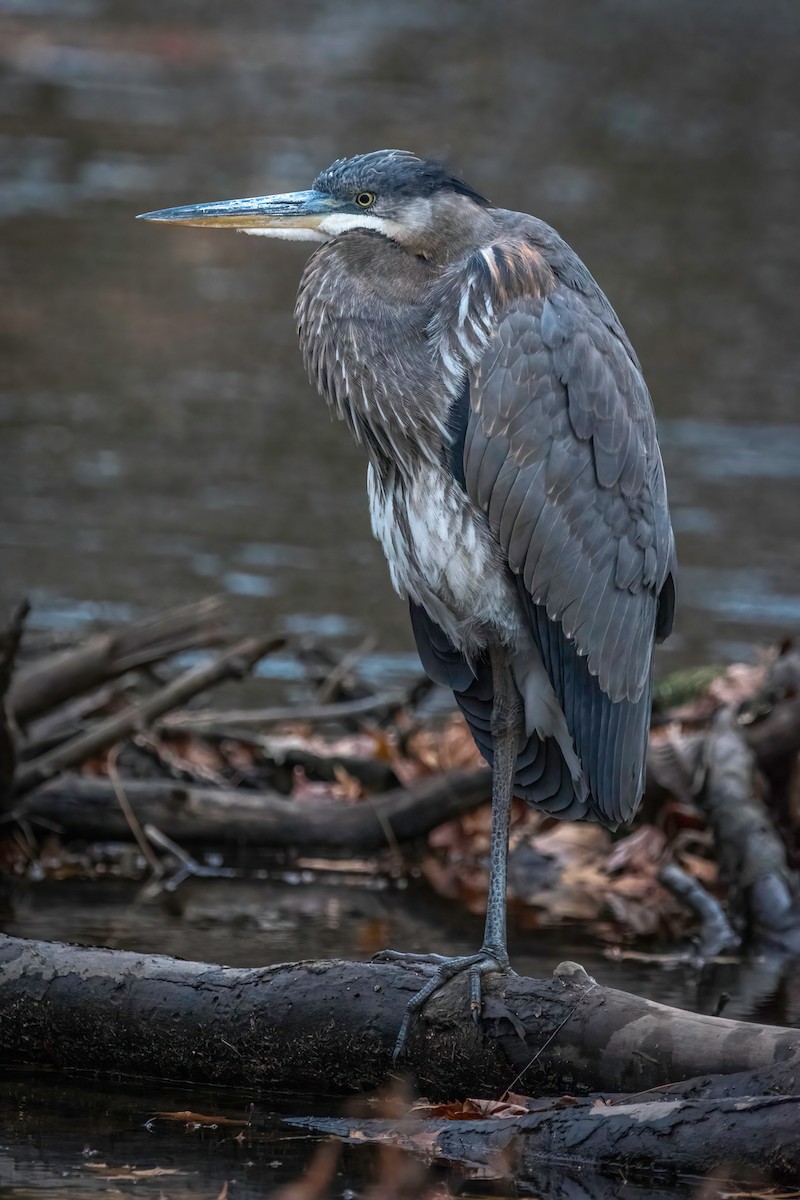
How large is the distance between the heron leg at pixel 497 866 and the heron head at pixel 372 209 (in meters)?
1.20

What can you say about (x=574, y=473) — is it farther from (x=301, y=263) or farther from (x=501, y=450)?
(x=301, y=263)

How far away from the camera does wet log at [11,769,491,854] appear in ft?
22.7

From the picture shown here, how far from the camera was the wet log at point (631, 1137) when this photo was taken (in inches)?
150

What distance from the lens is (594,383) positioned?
5195 mm

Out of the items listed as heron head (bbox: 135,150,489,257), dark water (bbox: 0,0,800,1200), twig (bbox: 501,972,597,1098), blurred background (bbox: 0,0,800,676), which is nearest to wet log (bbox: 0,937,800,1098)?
twig (bbox: 501,972,597,1098)

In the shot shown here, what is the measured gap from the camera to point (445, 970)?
4.63 meters

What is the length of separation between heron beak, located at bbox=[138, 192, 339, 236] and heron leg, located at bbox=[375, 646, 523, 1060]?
1339 mm

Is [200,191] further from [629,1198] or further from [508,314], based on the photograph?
[629,1198]

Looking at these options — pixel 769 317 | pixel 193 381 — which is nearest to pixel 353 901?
pixel 193 381

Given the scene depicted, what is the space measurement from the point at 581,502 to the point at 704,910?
1.85m

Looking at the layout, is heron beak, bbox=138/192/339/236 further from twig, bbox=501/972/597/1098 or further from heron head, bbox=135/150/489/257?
twig, bbox=501/972/597/1098

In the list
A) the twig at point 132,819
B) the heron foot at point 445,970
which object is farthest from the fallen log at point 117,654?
the heron foot at point 445,970

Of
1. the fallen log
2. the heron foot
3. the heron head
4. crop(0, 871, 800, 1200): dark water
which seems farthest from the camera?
the fallen log

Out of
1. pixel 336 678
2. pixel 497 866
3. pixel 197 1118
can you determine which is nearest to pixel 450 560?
pixel 497 866
